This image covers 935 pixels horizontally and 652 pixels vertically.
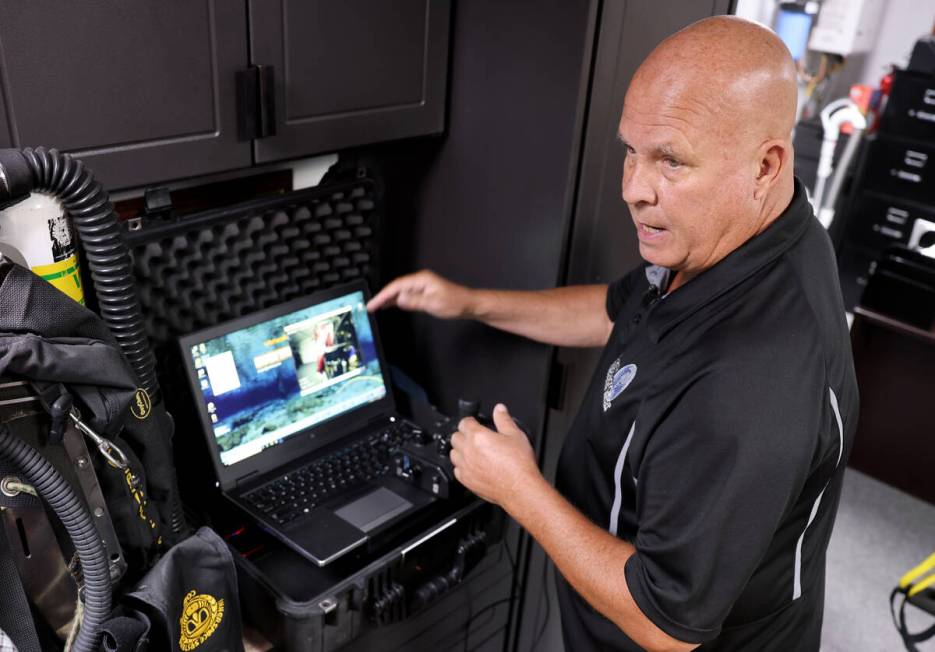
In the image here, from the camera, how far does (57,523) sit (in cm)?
100

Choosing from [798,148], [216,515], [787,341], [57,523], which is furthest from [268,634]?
[798,148]

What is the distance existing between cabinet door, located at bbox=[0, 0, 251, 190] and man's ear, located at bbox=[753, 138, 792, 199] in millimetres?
741

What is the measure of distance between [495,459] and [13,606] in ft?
2.18

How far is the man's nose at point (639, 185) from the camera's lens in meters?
1.08

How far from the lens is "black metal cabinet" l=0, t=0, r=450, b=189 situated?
983mm

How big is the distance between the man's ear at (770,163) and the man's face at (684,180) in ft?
0.06

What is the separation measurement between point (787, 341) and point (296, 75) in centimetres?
82

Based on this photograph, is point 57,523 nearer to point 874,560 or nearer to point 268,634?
point 268,634

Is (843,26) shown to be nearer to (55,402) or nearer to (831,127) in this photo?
(831,127)

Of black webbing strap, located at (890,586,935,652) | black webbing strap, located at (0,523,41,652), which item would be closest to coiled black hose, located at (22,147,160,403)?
black webbing strap, located at (0,523,41,652)

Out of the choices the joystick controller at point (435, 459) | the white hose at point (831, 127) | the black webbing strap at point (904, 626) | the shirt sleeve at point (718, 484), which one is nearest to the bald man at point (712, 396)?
the shirt sleeve at point (718, 484)

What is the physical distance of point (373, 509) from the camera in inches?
54.9

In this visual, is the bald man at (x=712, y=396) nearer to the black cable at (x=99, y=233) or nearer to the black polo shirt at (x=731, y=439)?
the black polo shirt at (x=731, y=439)

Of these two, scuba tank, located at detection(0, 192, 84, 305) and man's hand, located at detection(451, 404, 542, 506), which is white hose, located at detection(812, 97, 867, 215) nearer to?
man's hand, located at detection(451, 404, 542, 506)
